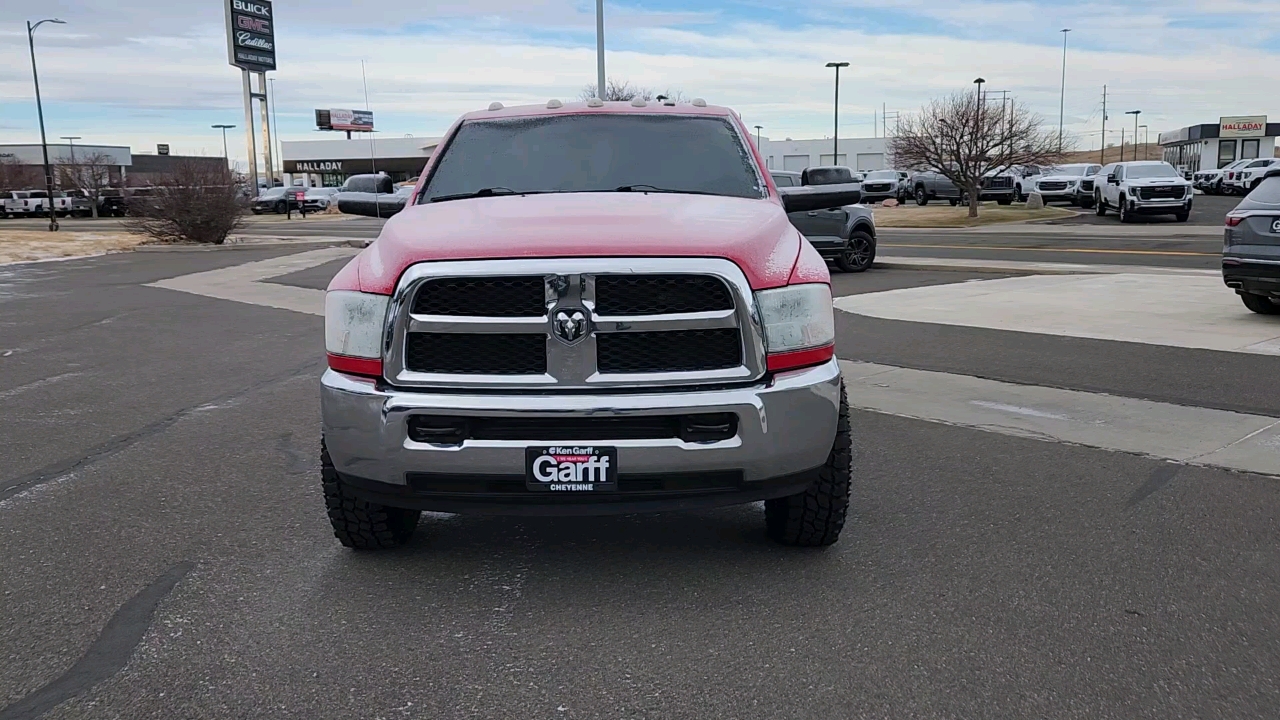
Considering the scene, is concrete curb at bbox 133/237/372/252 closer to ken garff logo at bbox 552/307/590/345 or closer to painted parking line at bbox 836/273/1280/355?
painted parking line at bbox 836/273/1280/355

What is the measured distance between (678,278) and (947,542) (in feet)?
5.74

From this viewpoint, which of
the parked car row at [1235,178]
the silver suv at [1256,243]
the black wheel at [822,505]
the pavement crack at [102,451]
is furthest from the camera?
the parked car row at [1235,178]

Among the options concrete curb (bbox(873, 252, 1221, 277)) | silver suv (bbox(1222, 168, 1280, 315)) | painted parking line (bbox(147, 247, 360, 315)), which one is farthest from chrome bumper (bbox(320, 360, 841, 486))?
concrete curb (bbox(873, 252, 1221, 277))

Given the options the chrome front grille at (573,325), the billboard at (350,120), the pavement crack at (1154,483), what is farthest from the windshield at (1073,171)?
the billboard at (350,120)

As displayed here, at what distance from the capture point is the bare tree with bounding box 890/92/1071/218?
3688 centimetres

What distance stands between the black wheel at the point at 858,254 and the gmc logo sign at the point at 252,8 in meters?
63.9

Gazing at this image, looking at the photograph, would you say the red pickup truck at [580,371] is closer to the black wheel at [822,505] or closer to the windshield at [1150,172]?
the black wheel at [822,505]

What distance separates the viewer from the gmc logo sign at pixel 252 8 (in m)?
72.1

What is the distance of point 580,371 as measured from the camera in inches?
153

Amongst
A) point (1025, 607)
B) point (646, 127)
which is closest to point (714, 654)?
point (1025, 607)

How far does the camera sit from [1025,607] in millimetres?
3982

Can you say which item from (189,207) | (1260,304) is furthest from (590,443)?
(189,207)

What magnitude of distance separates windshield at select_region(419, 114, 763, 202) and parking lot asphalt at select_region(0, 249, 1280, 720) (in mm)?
1565

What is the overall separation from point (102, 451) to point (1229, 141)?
9433cm
